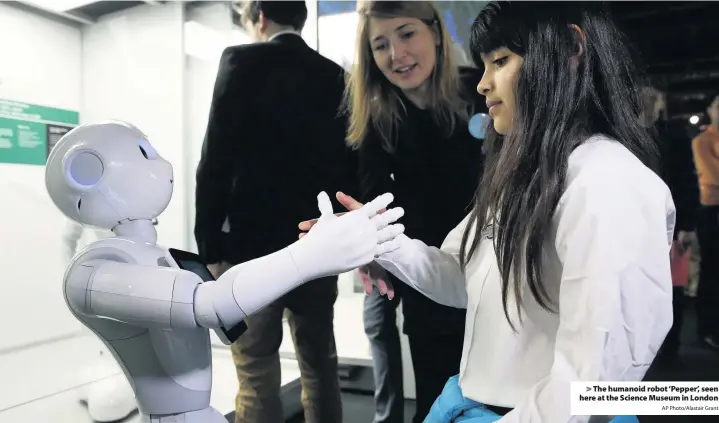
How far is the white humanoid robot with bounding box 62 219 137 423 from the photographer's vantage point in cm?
129

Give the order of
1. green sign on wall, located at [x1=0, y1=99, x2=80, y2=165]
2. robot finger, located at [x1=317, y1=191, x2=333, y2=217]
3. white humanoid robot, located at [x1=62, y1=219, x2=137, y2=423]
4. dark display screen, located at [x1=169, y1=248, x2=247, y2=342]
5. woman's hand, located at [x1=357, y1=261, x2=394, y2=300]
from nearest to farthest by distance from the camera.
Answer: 1. robot finger, located at [x1=317, y1=191, x2=333, y2=217]
2. dark display screen, located at [x1=169, y1=248, x2=247, y2=342]
3. woman's hand, located at [x1=357, y1=261, x2=394, y2=300]
4. green sign on wall, located at [x1=0, y1=99, x2=80, y2=165]
5. white humanoid robot, located at [x1=62, y1=219, x2=137, y2=423]

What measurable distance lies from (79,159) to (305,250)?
41 cm

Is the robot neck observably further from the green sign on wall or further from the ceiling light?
the ceiling light

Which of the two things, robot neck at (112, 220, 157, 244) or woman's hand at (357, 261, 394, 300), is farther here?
woman's hand at (357, 261, 394, 300)

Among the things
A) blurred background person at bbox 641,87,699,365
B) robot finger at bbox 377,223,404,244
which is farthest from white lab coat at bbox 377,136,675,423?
blurred background person at bbox 641,87,699,365

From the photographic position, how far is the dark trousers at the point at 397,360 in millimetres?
1319

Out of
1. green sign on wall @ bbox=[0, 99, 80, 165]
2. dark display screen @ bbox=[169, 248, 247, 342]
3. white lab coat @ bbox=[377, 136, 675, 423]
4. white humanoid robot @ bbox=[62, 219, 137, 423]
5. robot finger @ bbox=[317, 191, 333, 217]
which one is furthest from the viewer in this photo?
white humanoid robot @ bbox=[62, 219, 137, 423]

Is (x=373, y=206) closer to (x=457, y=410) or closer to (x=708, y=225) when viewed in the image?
(x=457, y=410)

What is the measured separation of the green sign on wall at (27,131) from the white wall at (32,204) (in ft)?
0.06

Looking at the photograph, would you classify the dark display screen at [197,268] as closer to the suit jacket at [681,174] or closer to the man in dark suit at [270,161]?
the man in dark suit at [270,161]

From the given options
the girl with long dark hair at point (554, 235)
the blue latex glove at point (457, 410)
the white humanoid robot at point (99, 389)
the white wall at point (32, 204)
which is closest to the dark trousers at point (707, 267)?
the girl with long dark hair at point (554, 235)

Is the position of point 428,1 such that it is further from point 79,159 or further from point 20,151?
point 20,151

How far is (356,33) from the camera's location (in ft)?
4.25

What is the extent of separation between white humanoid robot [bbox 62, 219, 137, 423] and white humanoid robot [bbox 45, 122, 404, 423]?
0.47 m
